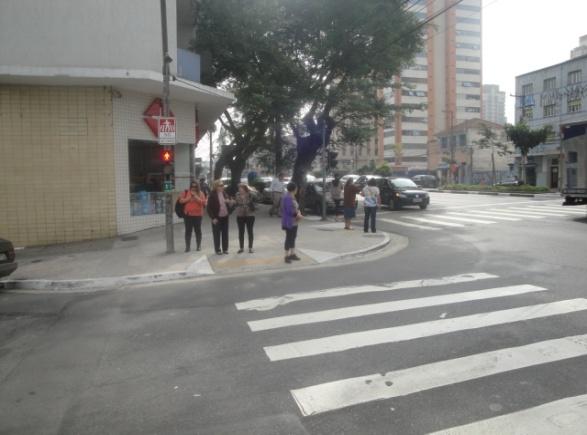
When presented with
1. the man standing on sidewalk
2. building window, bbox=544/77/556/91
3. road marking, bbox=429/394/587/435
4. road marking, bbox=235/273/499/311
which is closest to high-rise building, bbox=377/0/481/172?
building window, bbox=544/77/556/91

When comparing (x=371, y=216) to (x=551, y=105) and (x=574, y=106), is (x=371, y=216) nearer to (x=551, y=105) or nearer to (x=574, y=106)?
(x=574, y=106)

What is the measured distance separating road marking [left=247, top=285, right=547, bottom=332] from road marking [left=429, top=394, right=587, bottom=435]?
8.80 ft

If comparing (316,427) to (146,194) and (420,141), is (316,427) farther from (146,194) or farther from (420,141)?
(420,141)

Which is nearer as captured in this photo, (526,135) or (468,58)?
(526,135)

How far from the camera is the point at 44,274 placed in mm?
9492

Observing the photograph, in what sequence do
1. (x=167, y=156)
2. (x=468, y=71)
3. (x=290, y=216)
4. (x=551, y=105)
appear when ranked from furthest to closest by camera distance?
(x=468, y=71) → (x=551, y=105) → (x=167, y=156) → (x=290, y=216)

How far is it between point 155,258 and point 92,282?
204cm

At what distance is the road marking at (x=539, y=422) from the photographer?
11.0ft

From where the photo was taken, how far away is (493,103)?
14875 centimetres

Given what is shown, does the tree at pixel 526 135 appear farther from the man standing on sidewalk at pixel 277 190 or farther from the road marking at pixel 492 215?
the man standing on sidewalk at pixel 277 190

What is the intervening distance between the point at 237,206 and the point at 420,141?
8691 centimetres

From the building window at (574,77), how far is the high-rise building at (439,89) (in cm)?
4843

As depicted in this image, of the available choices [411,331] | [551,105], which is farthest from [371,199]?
[551,105]

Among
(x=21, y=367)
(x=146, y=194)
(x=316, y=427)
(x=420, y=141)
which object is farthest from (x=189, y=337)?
(x=420, y=141)
